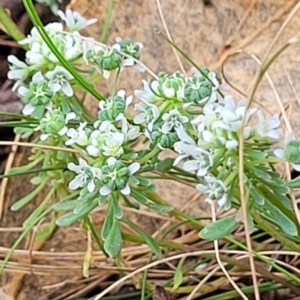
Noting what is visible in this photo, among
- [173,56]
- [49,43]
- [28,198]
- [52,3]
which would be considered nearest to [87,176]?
[49,43]

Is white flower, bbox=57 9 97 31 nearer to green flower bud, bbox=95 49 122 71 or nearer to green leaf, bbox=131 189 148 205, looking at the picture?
green flower bud, bbox=95 49 122 71

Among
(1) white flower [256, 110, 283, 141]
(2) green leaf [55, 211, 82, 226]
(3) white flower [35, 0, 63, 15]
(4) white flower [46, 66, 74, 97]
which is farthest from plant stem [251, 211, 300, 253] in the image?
(3) white flower [35, 0, 63, 15]

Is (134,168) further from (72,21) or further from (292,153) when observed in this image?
(72,21)

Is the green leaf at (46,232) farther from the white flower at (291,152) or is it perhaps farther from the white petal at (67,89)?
the white flower at (291,152)

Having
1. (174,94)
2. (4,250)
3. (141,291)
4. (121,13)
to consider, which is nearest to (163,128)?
(174,94)

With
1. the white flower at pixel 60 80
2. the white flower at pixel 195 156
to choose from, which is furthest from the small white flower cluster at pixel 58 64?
the white flower at pixel 195 156
